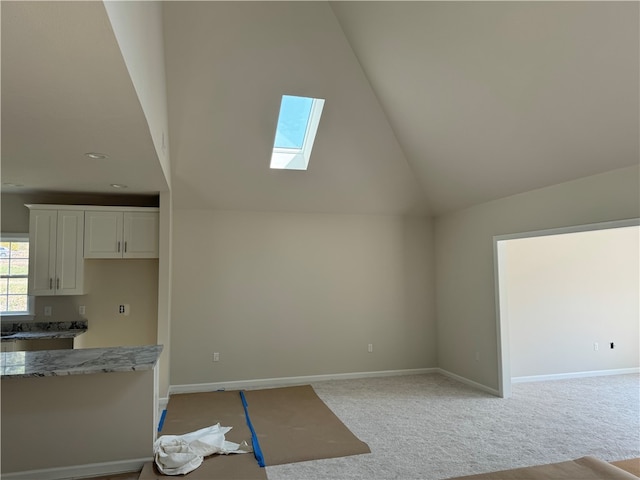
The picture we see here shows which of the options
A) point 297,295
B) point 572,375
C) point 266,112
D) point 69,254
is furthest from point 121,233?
point 572,375

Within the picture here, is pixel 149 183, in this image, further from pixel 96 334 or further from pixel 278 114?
pixel 96 334

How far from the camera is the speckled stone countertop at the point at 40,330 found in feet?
14.6

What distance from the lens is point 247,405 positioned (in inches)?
187

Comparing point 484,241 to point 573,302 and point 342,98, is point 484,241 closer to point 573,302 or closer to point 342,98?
point 573,302

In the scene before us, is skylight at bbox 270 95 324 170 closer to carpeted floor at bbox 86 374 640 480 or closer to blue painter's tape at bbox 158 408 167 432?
carpeted floor at bbox 86 374 640 480

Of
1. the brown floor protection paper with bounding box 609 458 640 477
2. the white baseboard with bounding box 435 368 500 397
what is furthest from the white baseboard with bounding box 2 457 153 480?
the white baseboard with bounding box 435 368 500 397

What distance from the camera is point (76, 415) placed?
3.03 meters

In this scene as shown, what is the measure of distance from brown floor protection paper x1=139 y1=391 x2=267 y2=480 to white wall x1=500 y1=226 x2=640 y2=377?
→ 379 cm

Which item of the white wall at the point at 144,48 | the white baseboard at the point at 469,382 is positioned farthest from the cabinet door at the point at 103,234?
the white baseboard at the point at 469,382

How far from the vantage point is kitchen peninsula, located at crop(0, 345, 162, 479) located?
2.92 metres

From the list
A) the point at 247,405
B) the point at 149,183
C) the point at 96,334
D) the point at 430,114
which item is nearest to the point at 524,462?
the point at 247,405

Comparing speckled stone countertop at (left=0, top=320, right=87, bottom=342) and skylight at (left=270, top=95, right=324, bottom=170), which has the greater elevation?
skylight at (left=270, top=95, right=324, bottom=170)

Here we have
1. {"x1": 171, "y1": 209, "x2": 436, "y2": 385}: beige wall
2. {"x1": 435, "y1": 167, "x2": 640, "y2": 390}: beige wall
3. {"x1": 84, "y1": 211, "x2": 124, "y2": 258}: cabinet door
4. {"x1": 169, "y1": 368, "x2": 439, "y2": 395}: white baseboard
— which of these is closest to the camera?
{"x1": 435, "y1": 167, "x2": 640, "y2": 390}: beige wall

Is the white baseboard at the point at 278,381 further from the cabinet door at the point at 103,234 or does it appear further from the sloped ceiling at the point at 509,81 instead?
the sloped ceiling at the point at 509,81
